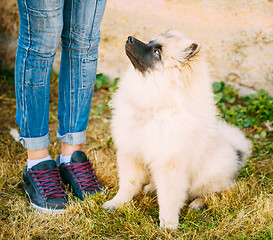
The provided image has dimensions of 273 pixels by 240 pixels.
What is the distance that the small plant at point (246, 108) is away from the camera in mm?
3027

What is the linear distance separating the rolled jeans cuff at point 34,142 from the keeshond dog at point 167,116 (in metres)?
0.41

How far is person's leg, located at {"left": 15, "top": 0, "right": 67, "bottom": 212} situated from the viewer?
1574mm

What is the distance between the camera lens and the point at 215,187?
2.06 m

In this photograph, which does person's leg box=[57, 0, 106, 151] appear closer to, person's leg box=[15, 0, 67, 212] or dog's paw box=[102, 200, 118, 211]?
person's leg box=[15, 0, 67, 212]

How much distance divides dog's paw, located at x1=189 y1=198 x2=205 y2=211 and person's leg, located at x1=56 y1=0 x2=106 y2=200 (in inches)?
22.9

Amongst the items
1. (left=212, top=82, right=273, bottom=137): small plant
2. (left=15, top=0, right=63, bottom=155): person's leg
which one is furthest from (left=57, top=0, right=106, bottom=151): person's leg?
(left=212, top=82, right=273, bottom=137): small plant

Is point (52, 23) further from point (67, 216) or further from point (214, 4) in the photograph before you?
point (214, 4)

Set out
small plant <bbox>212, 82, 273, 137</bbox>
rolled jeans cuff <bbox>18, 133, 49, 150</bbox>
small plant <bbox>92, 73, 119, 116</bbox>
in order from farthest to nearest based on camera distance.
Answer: small plant <bbox>92, 73, 119, 116</bbox>
small plant <bbox>212, 82, 273, 137</bbox>
rolled jeans cuff <bbox>18, 133, 49, 150</bbox>

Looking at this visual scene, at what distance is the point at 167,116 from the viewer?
5.75 feet

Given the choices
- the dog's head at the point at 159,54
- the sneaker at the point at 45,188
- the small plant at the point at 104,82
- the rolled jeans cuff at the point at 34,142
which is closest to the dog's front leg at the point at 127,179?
the sneaker at the point at 45,188

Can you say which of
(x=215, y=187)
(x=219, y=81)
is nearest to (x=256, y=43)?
(x=219, y=81)

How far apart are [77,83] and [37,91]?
0.26 meters

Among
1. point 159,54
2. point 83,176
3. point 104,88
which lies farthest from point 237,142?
point 104,88

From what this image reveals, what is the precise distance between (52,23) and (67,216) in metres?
1.04
